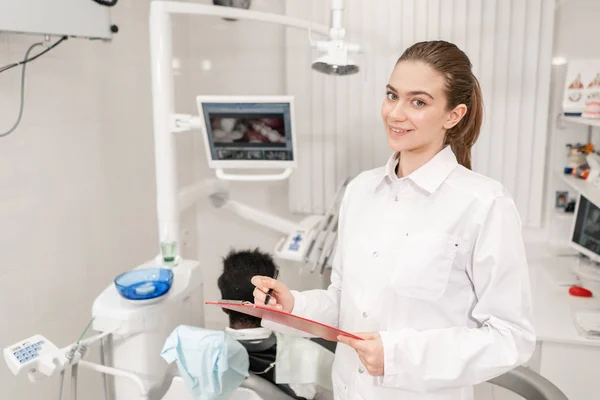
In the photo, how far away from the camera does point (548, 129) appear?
105 inches

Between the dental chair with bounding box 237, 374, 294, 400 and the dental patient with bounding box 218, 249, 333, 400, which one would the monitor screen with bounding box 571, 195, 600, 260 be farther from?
the dental chair with bounding box 237, 374, 294, 400

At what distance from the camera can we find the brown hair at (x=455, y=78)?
1186 mm

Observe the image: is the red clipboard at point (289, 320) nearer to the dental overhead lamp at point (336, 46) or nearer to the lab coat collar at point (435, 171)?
the lab coat collar at point (435, 171)

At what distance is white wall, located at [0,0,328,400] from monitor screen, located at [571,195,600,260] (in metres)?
1.39

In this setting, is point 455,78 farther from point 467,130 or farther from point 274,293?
point 274,293

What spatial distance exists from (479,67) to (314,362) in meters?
1.70

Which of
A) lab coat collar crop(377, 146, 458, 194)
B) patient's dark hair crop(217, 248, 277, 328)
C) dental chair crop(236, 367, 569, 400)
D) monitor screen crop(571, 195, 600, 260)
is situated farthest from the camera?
monitor screen crop(571, 195, 600, 260)

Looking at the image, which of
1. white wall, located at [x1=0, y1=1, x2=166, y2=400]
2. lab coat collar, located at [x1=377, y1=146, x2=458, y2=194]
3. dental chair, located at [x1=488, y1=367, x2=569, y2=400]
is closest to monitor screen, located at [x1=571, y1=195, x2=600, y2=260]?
dental chair, located at [x1=488, y1=367, x2=569, y2=400]

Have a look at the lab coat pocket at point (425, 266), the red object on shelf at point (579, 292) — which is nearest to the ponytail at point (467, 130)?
the lab coat pocket at point (425, 266)

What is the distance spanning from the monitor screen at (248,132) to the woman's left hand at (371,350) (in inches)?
40.2

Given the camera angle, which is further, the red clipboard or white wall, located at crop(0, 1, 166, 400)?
white wall, located at crop(0, 1, 166, 400)

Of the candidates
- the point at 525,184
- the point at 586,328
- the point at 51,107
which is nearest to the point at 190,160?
the point at 51,107

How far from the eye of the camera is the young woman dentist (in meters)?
1.12

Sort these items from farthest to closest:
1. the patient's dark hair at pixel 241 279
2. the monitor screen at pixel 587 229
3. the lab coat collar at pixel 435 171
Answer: the monitor screen at pixel 587 229 → the patient's dark hair at pixel 241 279 → the lab coat collar at pixel 435 171
